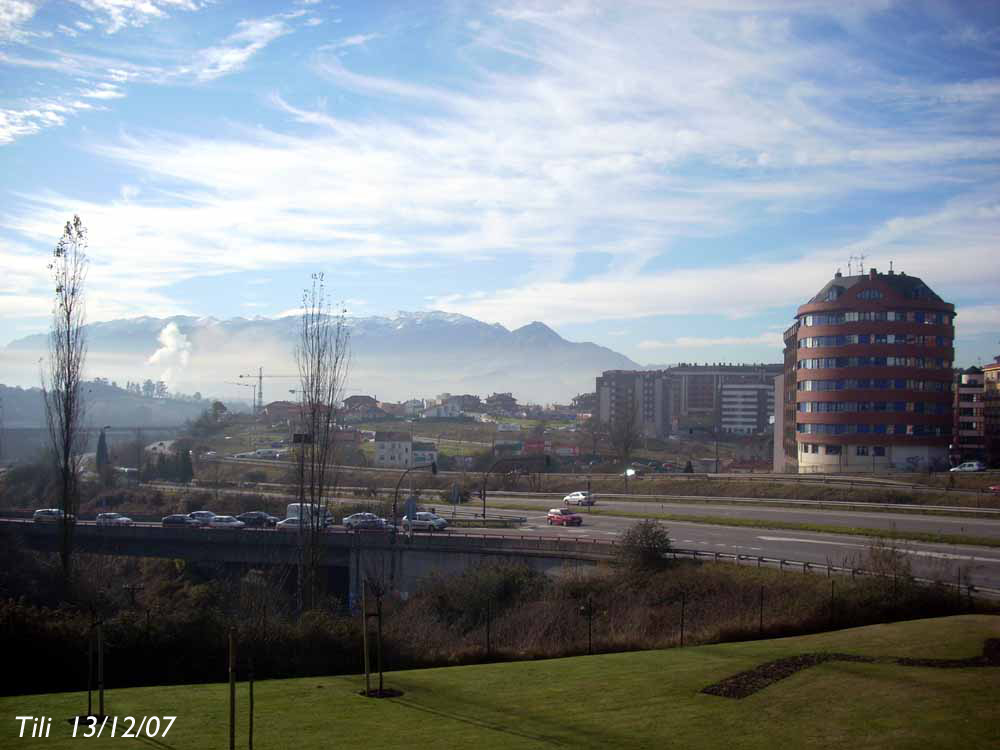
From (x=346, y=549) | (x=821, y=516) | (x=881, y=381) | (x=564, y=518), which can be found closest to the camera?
(x=346, y=549)

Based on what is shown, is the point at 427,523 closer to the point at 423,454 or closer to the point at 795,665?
the point at 795,665

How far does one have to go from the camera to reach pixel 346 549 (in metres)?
43.4

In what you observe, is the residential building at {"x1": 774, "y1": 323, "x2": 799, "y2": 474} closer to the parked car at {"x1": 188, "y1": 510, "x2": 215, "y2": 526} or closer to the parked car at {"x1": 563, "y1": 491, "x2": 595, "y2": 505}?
the parked car at {"x1": 563, "y1": 491, "x2": 595, "y2": 505}

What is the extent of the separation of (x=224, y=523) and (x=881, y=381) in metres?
50.7

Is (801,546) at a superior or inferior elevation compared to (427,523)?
superior

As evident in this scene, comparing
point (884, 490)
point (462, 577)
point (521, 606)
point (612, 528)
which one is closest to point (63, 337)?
point (462, 577)

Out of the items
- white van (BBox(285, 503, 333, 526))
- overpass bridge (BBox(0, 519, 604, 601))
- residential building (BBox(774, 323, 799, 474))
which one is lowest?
overpass bridge (BBox(0, 519, 604, 601))

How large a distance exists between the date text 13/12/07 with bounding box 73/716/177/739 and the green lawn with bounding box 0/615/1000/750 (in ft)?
0.72

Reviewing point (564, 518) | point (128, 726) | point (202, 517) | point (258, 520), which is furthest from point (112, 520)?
point (128, 726)

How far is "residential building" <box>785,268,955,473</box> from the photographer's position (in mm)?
67688

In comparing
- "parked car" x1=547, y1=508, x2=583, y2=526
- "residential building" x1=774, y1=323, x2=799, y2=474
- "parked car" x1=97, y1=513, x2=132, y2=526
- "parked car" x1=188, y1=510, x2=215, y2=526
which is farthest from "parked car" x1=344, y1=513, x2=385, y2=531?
"residential building" x1=774, y1=323, x2=799, y2=474

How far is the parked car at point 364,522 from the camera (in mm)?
47909

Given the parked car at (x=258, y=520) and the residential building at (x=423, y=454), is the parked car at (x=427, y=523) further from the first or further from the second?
the residential building at (x=423, y=454)

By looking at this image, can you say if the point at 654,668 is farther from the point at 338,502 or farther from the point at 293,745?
the point at 338,502
